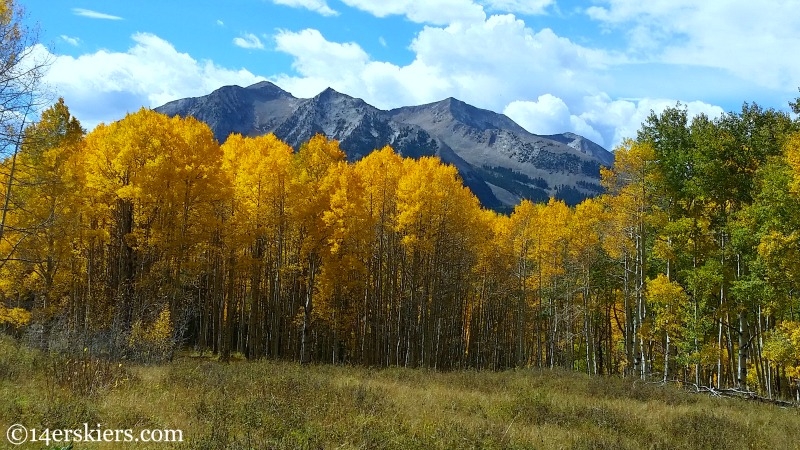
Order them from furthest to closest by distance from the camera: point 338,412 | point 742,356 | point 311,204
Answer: point 311,204 < point 742,356 < point 338,412

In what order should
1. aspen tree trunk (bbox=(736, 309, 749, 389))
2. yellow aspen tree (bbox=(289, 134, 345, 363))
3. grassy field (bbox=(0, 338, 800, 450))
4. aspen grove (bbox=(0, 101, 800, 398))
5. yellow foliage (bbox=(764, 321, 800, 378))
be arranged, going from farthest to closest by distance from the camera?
yellow aspen tree (bbox=(289, 134, 345, 363)), aspen tree trunk (bbox=(736, 309, 749, 389)), aspen grove (bbox=(0, 101, 800, 398)), yellow foliage (bbox=(764, 321, 800, 378)), grassy field (bbox=(0, 338, 800, 450))

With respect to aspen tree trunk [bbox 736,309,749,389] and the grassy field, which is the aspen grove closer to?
aspen tree trunk [bbox 736,309,749,389]

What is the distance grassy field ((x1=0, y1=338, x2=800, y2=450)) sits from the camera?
848 centimetres

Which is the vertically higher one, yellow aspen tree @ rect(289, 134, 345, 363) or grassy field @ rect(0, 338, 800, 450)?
yellow aspen tree @ rect(289, 134, 345, 363)

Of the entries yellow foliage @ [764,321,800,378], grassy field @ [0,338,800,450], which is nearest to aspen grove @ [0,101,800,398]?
yellow foliage @ [764,321,800,378]

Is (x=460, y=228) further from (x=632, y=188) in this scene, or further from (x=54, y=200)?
(x=54, y=200)

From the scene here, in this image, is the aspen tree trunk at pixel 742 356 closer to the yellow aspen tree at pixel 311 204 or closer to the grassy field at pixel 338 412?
the grassy field at pixel 338 412

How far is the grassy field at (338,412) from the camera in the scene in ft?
27.8

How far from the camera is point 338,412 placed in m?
10.7

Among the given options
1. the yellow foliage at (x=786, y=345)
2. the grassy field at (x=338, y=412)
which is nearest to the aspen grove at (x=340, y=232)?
the yellow foliage at (x=786, y=345)

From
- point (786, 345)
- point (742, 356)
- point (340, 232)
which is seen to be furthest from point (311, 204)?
point (786, 345)

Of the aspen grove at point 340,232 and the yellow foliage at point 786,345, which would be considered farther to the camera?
the aspen grove at point 340,232

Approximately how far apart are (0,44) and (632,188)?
23.9 metres

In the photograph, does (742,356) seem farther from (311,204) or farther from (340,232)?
(311,204)
